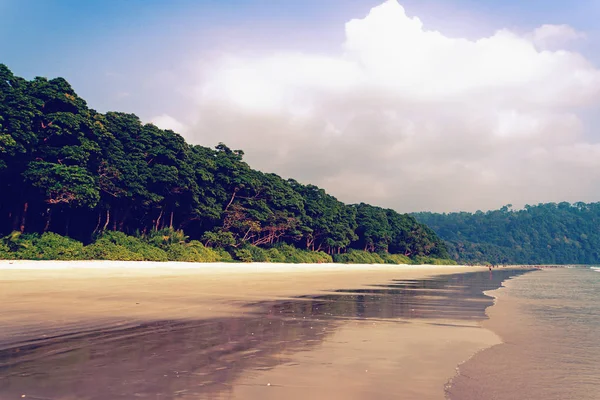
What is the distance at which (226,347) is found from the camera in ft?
27.0

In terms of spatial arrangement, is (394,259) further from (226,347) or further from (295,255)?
(226,347)

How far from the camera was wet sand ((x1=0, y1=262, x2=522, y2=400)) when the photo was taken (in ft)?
18.8

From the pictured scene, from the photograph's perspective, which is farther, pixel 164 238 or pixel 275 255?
pixel 275 255

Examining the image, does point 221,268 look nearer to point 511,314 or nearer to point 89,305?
point 89,305

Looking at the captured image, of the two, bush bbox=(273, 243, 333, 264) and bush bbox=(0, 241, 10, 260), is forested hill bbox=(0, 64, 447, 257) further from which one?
bush bbox=(0, 241, 10, 260)

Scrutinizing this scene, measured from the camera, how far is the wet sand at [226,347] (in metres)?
5.72

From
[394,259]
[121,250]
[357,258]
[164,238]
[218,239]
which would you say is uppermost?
[218,239]

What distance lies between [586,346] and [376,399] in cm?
611

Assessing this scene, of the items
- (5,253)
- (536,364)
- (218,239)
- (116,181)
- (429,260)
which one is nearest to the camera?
(536,364)

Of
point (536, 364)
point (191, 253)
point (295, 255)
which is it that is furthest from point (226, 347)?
point (295, 255)

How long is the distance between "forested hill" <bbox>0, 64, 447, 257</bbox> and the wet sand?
1979 cm

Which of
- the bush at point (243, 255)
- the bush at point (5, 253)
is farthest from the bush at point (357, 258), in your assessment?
the bush at point (5, 253)

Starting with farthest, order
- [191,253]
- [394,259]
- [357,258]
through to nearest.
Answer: [394,259] → [357,258] → [191,253]

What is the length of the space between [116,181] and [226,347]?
121 feet
